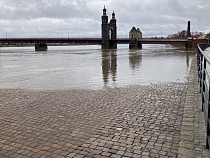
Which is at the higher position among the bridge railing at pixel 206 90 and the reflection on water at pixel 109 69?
the bridge railing at pixel 206 90

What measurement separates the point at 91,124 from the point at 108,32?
317 feet

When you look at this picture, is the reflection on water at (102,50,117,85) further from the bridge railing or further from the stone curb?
the bridge railing

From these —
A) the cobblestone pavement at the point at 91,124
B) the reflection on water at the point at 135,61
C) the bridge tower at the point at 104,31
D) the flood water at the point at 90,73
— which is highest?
the bridge tower at the point at 104,31

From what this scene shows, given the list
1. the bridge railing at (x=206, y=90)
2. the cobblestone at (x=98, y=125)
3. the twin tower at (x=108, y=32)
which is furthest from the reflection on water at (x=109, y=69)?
the twin tower at (x=108, y=32)

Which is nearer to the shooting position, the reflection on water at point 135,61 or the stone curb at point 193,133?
the stone curb at point 193,133

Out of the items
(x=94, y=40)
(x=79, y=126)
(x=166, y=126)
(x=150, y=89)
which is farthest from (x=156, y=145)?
(x=94, y=40)

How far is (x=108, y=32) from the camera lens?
100m

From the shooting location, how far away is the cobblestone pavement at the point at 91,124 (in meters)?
4.31

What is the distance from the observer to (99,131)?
515 centimetres

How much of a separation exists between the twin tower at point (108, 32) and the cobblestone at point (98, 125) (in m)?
85.7

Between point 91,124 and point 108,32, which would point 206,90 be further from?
point 108,32

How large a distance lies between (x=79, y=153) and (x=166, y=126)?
2.06 meters

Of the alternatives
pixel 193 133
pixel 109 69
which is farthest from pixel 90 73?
pixel 193 133

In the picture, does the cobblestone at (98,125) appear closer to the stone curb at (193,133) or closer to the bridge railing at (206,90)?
the stone curb at (193,133)
